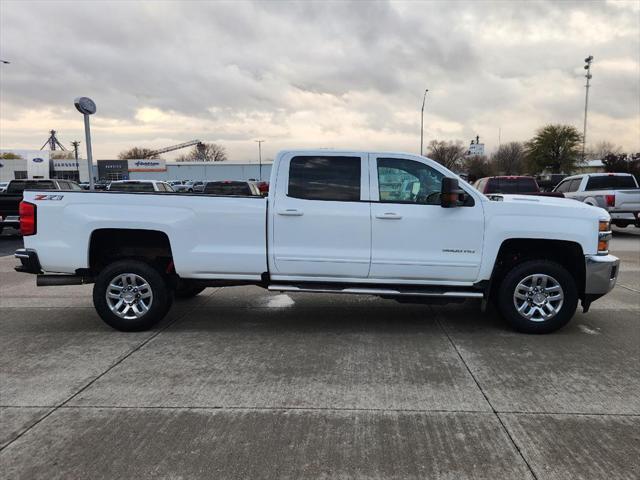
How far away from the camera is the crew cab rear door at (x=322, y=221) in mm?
5441

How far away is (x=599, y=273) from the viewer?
5355 mm

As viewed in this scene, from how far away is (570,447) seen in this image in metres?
3.23

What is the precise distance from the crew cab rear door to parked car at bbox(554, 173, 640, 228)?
11.2m

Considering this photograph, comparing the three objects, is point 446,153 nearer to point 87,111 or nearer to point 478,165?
point 478,165

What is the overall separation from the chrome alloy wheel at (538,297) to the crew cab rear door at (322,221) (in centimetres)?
175

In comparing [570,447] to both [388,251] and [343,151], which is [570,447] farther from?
[343,151]

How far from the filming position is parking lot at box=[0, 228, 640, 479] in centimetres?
307

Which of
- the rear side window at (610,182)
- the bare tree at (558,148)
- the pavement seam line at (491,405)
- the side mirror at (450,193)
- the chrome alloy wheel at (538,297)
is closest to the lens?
the pavement seam line at (491,405)

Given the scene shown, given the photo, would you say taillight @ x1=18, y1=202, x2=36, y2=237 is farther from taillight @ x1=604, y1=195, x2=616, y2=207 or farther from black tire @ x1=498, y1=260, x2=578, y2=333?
taillight @ x1=604, y1=195, x2=616, y2=207

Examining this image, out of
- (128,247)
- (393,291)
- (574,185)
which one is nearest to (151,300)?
(128,247)

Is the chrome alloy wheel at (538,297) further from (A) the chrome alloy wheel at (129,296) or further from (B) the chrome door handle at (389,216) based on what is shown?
(A) the chrome alloy wheel at (129,296)

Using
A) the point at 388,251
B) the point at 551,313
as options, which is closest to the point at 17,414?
the point at 388,251

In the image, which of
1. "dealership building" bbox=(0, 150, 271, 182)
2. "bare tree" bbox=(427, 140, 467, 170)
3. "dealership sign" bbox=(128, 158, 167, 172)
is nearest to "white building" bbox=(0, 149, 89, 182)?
"dealership building" bbox=(0, 150, 271, 182)

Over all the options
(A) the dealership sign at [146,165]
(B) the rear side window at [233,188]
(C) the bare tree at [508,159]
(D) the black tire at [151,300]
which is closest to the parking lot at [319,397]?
(D) the black tire at [151,300]
